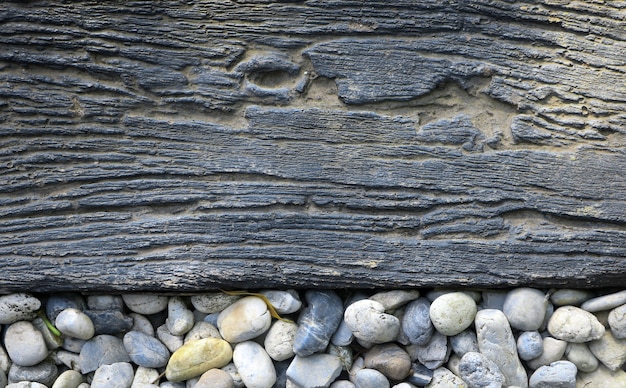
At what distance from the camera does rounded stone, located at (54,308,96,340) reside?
1771 millimetres

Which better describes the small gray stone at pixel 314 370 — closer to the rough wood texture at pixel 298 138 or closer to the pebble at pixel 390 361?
the pebble at pixel 390 361

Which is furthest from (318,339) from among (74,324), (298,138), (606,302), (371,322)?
(606,302)

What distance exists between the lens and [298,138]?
1816 millimetres

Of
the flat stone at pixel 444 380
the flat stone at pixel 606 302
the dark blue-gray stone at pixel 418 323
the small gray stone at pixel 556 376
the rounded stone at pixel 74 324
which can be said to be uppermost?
the flat stone at pixel 606 302

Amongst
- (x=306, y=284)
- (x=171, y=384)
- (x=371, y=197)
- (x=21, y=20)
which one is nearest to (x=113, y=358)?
(x=171, y=384)

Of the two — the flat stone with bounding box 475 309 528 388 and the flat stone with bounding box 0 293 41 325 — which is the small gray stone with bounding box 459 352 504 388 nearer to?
the flat stone with bounding box 475 309 528 388

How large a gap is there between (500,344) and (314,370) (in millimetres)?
524

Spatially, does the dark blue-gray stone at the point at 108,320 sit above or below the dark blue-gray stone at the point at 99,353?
above

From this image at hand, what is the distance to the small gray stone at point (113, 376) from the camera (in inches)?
70.2

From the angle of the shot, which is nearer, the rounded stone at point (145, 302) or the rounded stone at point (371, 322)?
the rounded stone at point (371, 322)

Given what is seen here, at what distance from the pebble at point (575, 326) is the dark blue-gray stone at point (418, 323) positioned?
1.14 ft

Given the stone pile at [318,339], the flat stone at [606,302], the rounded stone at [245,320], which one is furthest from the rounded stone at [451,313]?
the rounded stone at [245,320]

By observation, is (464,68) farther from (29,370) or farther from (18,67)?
(29,370)

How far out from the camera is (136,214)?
181 cm
